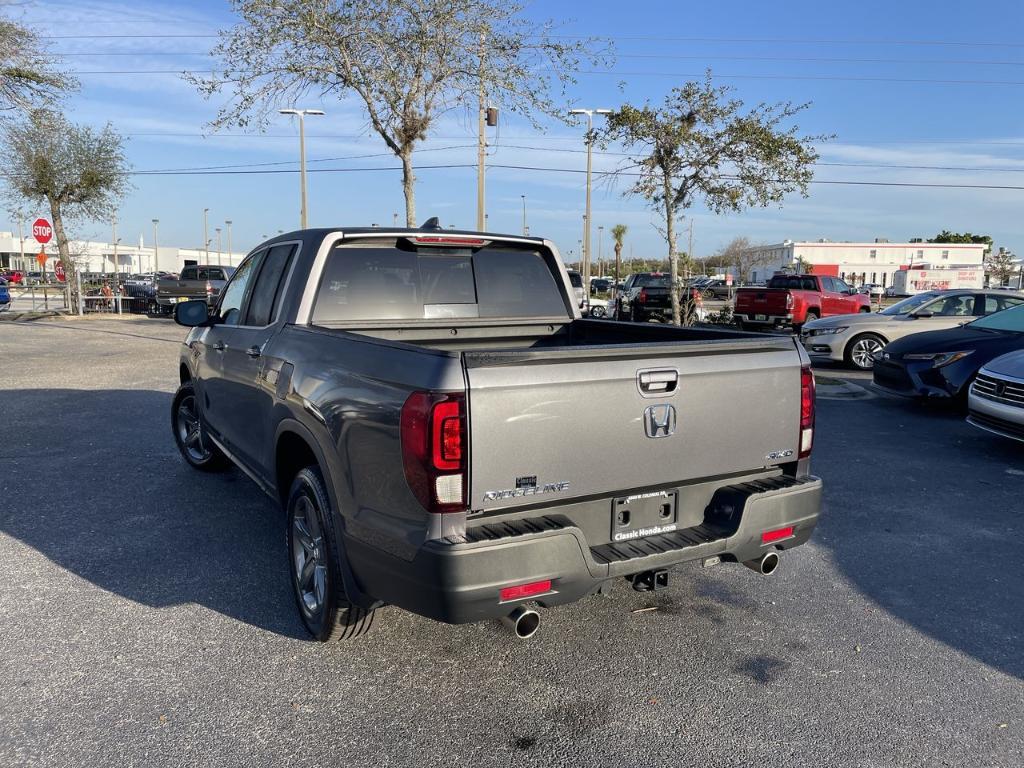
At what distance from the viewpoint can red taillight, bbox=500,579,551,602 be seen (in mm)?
2885

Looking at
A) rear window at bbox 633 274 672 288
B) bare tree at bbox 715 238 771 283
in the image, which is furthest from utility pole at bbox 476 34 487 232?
bare tree at bbox 715 238 771 283

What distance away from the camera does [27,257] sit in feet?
372

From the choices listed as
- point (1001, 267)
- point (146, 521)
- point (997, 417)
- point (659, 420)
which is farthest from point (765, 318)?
point (1001, 267)

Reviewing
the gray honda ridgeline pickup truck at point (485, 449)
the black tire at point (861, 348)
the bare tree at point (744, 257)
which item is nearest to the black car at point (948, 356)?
the black tire at point (861, 348)

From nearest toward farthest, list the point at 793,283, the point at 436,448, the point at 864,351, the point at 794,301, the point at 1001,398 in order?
1. the point at 436,448
2. the point at 1001,398
3. the point at 864,351
4. the point at 794,301
5. the point at 793,283

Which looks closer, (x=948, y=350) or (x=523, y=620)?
(x=523, y=620)

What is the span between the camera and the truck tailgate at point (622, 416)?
9.34 feet

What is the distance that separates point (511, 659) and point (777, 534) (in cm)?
135

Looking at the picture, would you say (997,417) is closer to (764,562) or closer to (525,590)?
(764,562)

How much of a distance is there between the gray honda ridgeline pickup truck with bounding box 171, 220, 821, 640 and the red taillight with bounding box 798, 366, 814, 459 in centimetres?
1

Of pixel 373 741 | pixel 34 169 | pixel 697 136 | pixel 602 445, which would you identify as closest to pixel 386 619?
pixel 373 741

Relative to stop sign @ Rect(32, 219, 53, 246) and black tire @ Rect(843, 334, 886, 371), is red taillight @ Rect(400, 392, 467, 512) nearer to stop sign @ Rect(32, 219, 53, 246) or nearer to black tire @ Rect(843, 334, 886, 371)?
black tire @ Rect(843, 334, 886, 371)

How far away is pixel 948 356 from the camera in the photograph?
376 inches

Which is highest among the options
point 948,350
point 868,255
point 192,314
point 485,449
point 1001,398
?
point 868,255
